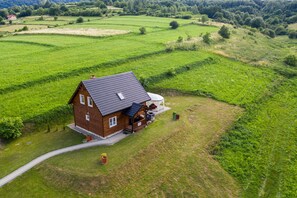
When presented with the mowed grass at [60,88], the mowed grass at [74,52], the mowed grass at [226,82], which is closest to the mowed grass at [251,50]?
the mowed grass at [226,82]

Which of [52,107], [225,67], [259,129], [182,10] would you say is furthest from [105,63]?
[182,10]

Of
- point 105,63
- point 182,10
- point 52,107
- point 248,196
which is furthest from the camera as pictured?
point 182,10

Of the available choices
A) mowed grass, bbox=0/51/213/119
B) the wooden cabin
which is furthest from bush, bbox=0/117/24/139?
the wooden cabin

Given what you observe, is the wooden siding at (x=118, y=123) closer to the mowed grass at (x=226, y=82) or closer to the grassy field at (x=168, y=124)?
the grassy field at (x=168, y=124)

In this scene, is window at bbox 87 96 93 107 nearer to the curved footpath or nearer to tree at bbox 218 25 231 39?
the curved footpath

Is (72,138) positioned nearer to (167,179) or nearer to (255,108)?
(167,179)

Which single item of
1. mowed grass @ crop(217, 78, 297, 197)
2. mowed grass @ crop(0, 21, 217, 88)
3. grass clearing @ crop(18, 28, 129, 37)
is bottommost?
mowed grass @ crop(217, 78, 297, 197)
